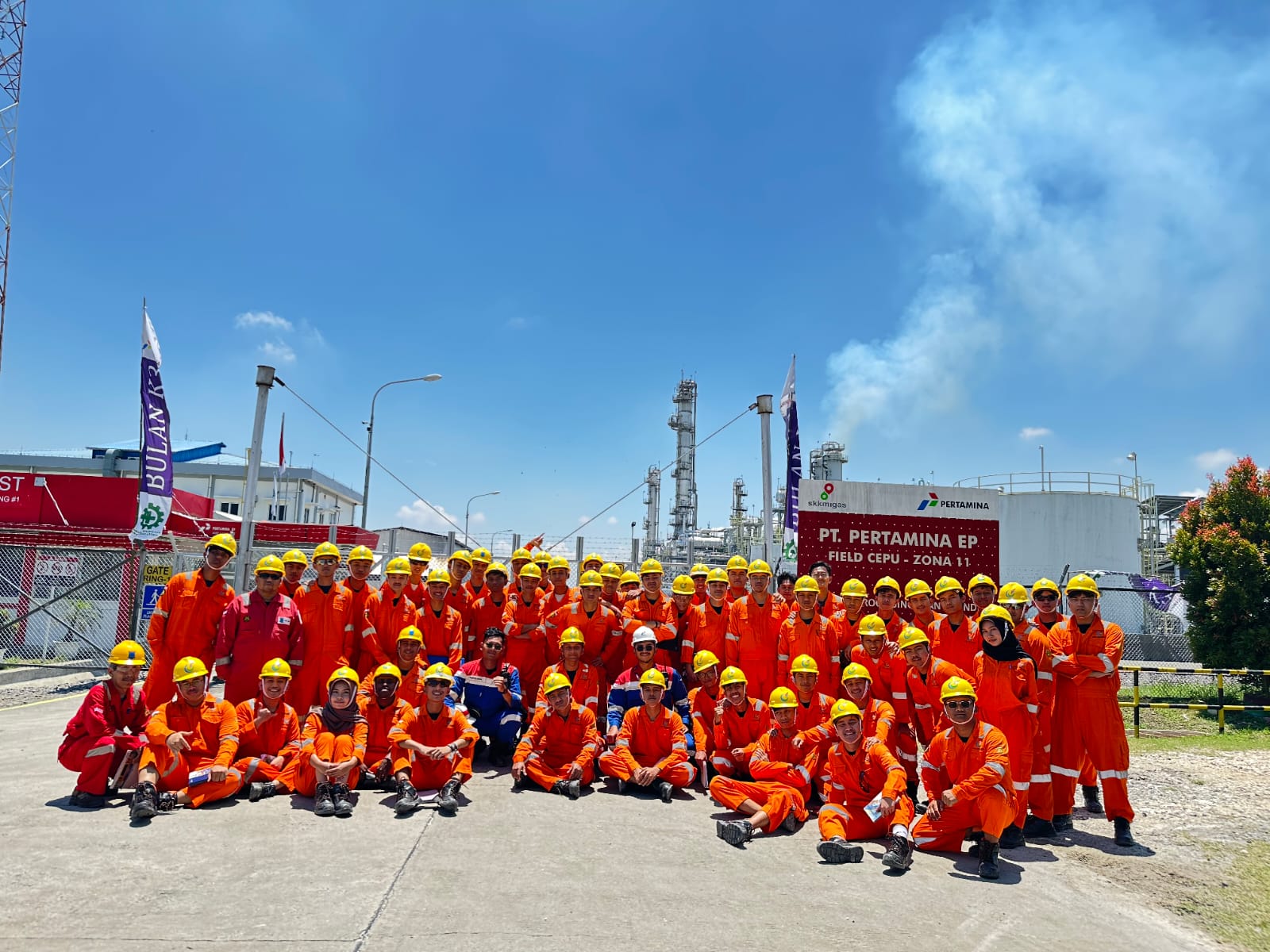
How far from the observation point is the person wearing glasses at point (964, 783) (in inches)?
201

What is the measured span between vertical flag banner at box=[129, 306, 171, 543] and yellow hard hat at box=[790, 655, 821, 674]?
10.5m

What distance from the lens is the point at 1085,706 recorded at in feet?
20.5

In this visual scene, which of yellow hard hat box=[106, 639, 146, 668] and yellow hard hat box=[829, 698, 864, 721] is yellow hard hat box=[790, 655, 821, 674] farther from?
yellow hard hat box=[106, 639, 146, 668]

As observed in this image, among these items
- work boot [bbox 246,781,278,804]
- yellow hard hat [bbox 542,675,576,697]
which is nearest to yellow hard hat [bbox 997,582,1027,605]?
yellow hard hat [bbox 542,675,576,697]

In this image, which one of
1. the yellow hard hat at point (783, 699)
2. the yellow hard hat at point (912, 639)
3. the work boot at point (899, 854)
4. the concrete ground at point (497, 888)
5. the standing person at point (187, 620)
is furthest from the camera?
the standing person at point (187, 620)

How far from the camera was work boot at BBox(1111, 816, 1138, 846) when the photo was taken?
5.92 m

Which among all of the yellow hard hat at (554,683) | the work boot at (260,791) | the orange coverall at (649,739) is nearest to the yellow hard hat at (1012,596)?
the orange coverall at (649,739)

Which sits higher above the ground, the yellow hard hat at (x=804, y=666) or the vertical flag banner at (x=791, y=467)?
the vertical flag banner at (x=791, y=467)

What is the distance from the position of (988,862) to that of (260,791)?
5.31 meters

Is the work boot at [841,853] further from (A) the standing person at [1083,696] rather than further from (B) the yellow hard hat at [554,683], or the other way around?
(B) the yellow hard hat at [554,683]

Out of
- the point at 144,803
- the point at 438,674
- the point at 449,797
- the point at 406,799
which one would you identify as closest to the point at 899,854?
the point at 449,797

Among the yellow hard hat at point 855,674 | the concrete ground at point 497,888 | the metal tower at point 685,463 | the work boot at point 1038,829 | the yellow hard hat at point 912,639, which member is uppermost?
the metal tower at point 685,463

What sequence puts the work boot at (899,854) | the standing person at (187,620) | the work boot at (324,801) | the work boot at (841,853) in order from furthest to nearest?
the standing person at (187,620), the work boot at (324,801), the work boot at (841,853), the work boot at (899,854)

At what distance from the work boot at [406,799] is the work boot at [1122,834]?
5431 millimetres
